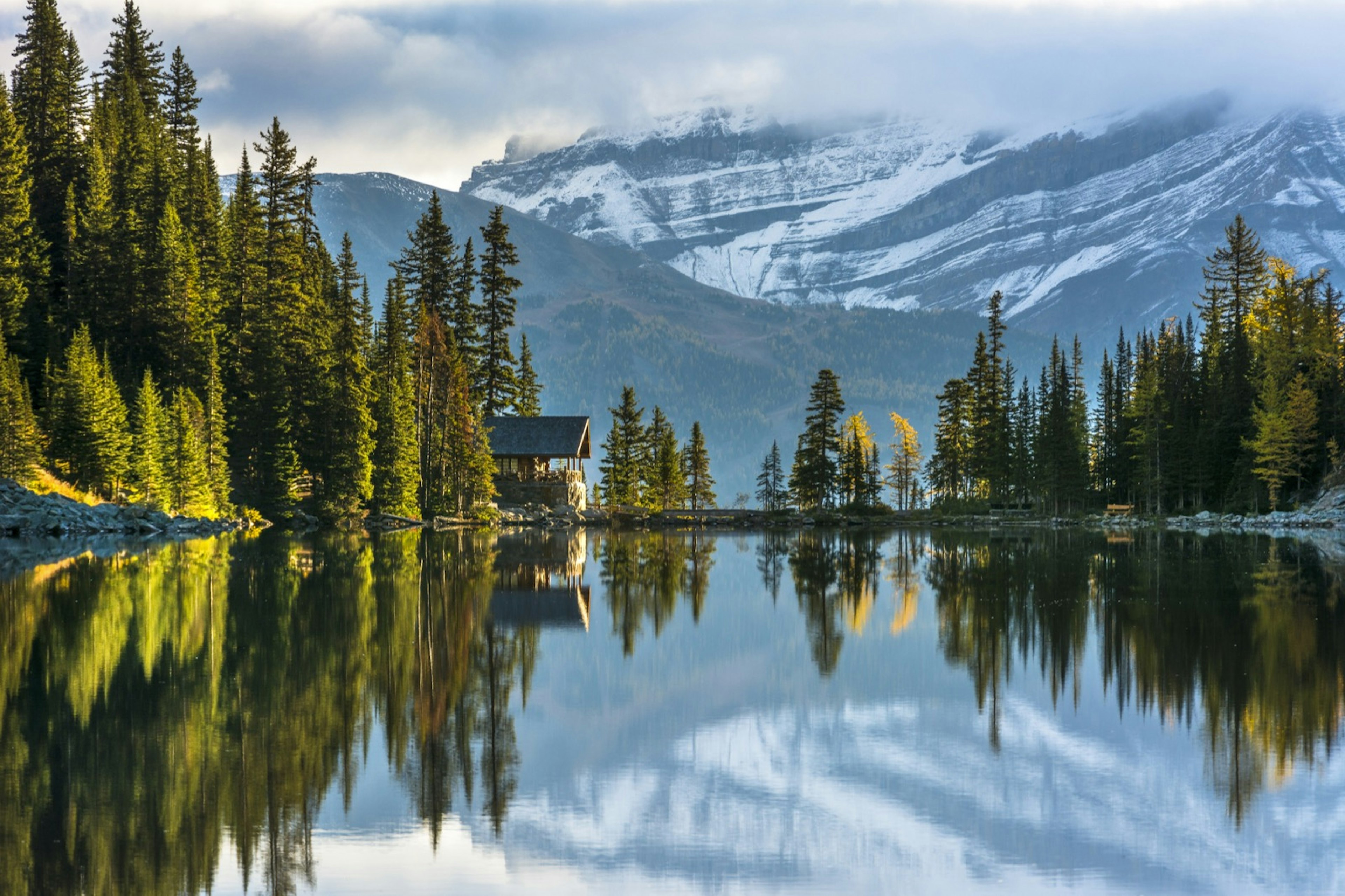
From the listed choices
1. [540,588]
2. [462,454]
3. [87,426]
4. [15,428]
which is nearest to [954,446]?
[462,454]

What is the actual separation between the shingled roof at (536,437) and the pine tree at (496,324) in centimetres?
476

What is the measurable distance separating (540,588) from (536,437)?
64280 millimetres

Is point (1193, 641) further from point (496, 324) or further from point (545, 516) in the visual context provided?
point (496, 324)

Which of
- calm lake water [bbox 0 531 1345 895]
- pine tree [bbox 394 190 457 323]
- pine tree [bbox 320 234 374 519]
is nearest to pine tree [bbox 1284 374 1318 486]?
pine tree [bbox 320 234 374 519]

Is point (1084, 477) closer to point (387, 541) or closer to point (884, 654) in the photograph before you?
point (387, 541)

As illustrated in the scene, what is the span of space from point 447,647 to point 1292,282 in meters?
85.5

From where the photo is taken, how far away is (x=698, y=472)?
117 meters

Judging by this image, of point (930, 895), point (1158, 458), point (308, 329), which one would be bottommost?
point (930, 895)

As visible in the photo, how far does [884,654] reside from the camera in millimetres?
19438

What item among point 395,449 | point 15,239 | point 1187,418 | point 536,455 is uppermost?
point 15,239

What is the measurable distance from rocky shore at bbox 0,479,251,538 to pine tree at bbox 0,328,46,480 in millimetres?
848

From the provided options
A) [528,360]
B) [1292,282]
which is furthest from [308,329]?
[1292,282]

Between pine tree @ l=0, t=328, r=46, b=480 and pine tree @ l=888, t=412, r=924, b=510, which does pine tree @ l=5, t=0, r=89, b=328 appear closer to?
pine tree @ l=0, t=328, r=46, b=480

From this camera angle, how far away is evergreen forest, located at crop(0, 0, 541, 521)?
58125 millimetres
